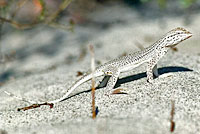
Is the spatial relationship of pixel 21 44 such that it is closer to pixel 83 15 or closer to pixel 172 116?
pixel 83 15

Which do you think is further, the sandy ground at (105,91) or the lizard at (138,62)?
the lizard at (138,62)

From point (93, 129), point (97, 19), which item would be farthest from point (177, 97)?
point (97, 19)

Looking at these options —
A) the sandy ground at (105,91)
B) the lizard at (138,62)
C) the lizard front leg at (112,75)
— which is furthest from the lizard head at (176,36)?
the lizard front leg at (112,75)

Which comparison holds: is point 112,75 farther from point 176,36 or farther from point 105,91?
point 176,36

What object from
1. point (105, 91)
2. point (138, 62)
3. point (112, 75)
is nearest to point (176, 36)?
point (138, 62)

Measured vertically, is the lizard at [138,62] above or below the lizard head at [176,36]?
below

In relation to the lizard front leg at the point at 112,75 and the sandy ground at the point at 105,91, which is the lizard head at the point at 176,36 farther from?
the lizard front leg at the point at 112,75

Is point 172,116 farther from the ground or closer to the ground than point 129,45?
closer to the ground
